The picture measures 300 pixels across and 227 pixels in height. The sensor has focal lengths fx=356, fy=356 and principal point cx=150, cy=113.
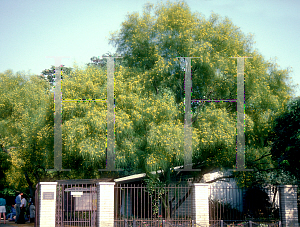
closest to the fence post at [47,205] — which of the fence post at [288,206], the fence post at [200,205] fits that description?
the fence post at [200,205]

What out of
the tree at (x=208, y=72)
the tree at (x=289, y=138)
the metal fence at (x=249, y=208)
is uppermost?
the tree at (x=208, y=72)

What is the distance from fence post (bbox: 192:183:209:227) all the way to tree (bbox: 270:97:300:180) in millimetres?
4028

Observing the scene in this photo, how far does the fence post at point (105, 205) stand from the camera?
14727 millimetres

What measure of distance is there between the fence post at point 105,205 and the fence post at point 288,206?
23.9 feet

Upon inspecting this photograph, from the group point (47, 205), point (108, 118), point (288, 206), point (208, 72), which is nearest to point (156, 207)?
point (108, 118)

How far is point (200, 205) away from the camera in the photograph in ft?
49.3

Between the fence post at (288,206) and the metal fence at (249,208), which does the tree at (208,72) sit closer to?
the metal fence at (249,208)

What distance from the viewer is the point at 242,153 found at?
1919 cm

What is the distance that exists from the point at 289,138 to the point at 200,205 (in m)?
5.23

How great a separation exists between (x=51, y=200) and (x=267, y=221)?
932cm

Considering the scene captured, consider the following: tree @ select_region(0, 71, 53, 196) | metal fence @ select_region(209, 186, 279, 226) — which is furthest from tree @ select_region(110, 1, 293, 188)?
tree @ select_region(0, 71, 53, 196)

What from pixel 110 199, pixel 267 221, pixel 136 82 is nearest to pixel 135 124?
pixel 136 82

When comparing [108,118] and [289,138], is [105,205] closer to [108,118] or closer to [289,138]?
[108,118]

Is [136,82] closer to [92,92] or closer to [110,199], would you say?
[92,92]
